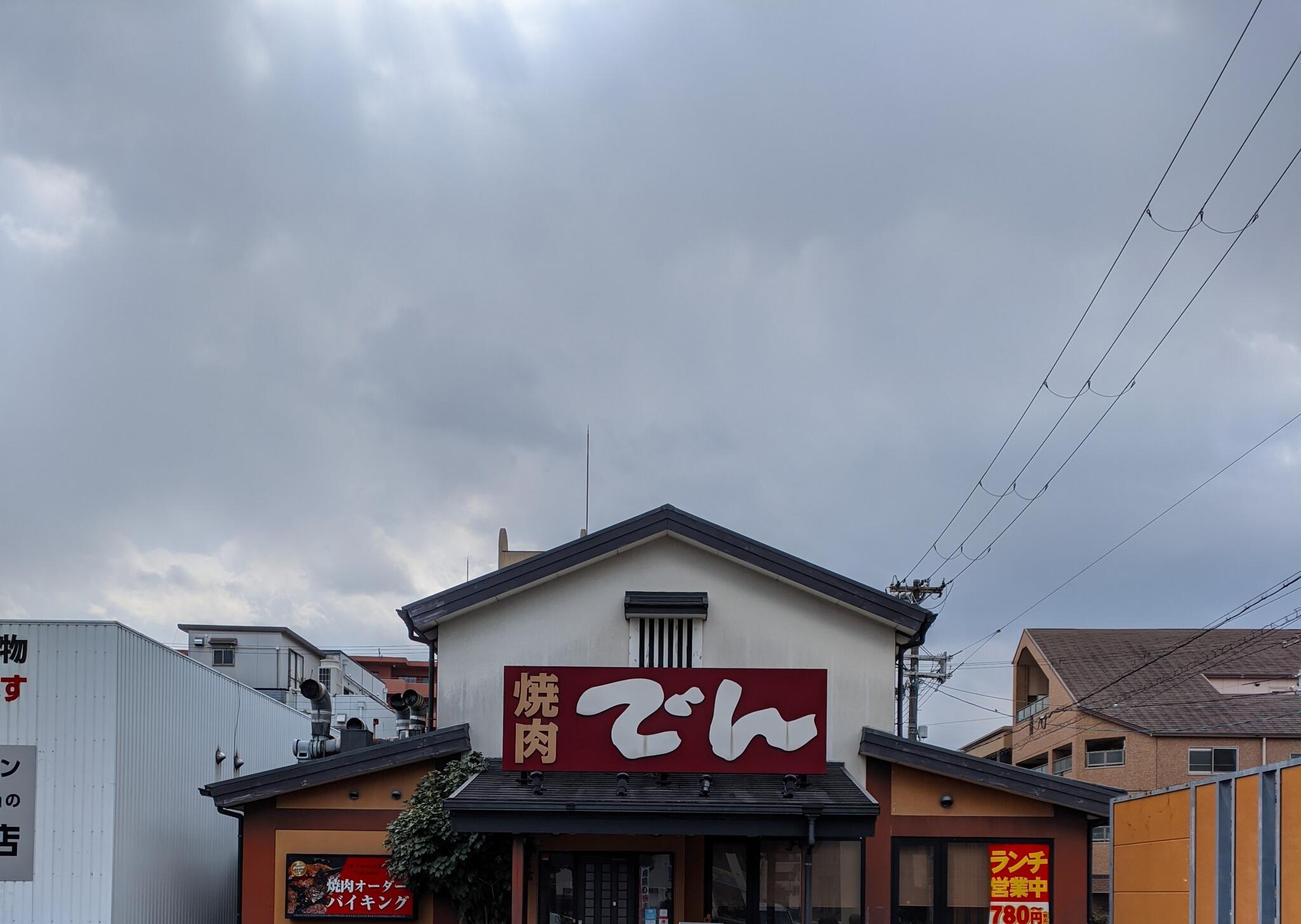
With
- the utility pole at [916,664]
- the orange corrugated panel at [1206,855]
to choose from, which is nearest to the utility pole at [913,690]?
the utility pole at [916,664]

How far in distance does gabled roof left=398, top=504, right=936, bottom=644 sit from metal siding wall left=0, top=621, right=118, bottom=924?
5.14 meters

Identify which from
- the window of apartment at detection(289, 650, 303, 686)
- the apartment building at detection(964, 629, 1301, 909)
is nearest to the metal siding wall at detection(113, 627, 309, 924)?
the window of apartment at detection(289, 650, 303, 686)

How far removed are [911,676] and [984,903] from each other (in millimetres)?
22061

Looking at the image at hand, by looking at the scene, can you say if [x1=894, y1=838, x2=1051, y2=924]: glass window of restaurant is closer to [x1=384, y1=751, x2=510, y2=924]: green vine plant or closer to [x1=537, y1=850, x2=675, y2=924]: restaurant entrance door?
[x1=537, y1=850, x2=675, y2=924]: restaurant entrance door

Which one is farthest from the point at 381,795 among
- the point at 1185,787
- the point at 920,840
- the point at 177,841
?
the point at 1185,787

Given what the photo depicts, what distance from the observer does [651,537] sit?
21.5 meters

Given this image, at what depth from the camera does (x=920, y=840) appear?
19984mm

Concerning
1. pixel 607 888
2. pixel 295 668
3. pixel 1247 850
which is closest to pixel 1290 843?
pixel 1247 850

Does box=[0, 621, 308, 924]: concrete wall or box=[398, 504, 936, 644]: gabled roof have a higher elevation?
box=[398, 504, 936, 644]: gabled roof

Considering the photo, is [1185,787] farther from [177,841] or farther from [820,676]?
[177,841]

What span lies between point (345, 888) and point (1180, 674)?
40492 millimetres

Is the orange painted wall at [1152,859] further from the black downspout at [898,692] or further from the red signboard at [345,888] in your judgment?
the red signboard at [345,888]

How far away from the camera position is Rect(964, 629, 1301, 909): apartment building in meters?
44.0

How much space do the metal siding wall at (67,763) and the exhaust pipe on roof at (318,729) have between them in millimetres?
5046
